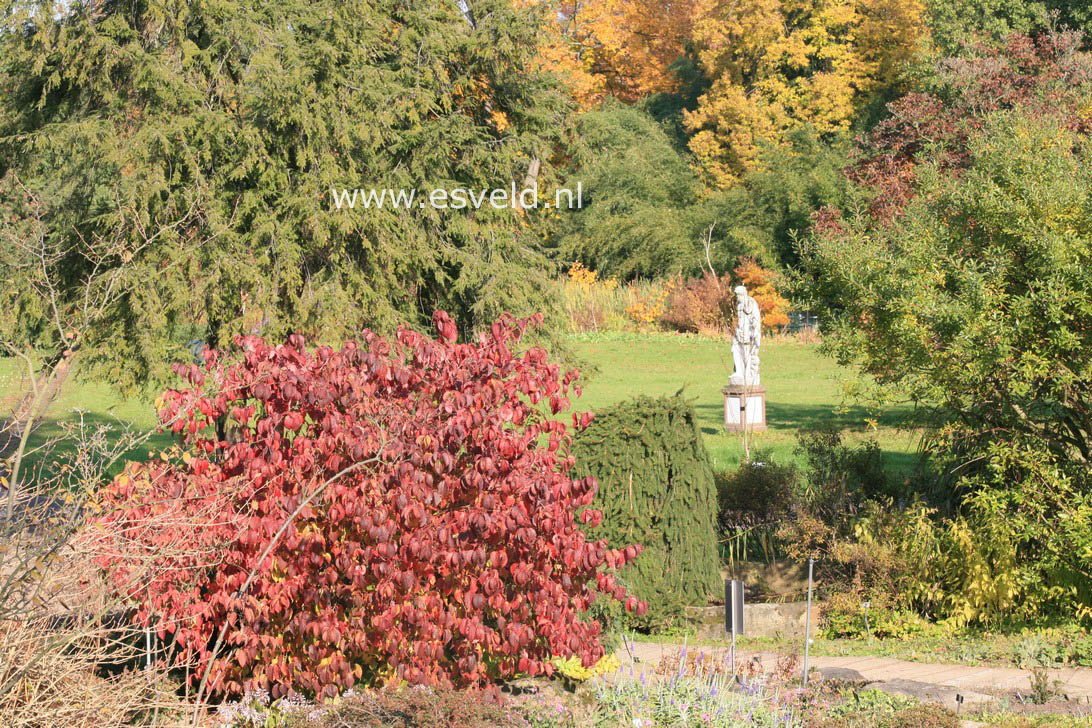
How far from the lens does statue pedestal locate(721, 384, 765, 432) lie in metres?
17.3

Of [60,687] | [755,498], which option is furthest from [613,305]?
[60,687]

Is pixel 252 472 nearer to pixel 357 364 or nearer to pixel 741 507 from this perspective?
pixel 357 364

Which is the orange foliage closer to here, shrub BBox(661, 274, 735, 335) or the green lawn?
shrub BBox(661, 274, 735, 335)

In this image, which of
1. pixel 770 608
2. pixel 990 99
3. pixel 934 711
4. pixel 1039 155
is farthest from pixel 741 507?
pixel 990 99

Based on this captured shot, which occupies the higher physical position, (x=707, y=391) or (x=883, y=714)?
(x=883, y=714)

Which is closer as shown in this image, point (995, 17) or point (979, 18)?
point (995, 17)

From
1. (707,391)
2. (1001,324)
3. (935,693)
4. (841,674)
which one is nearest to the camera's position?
(935,693)

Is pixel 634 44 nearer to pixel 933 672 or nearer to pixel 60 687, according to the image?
pixel 933 672

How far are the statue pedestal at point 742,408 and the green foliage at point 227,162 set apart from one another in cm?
432

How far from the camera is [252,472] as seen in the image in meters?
5.25

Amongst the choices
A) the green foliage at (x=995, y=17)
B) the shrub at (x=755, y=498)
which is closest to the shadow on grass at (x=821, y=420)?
the shrub at (x=755, y=498)

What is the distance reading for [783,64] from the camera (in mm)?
43156

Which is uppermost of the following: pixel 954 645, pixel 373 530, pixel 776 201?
pixel 776 201

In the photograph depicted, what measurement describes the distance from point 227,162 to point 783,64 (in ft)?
111
